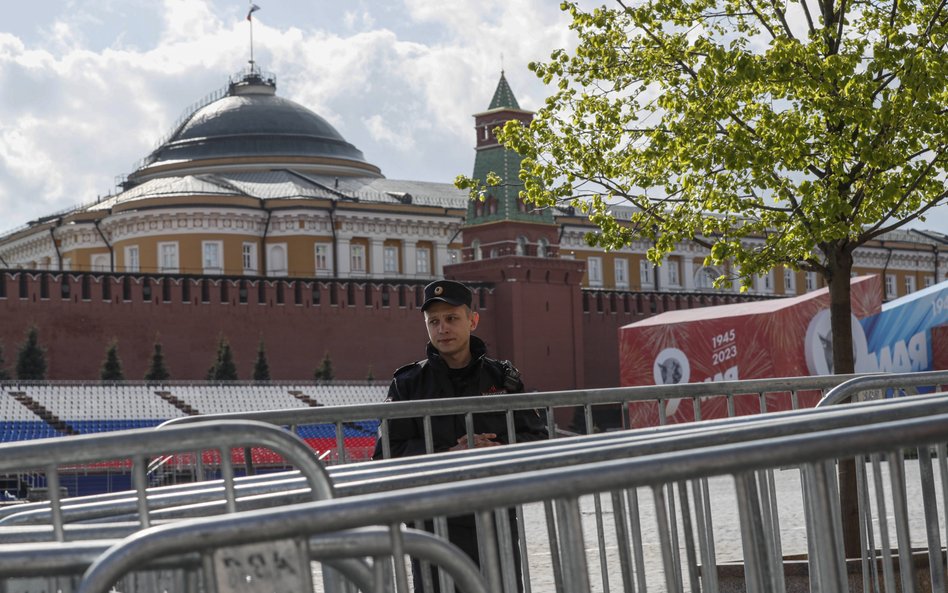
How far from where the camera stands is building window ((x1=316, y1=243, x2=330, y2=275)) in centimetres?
5381

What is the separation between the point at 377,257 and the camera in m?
55.7

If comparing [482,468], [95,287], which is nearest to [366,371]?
[95,287]

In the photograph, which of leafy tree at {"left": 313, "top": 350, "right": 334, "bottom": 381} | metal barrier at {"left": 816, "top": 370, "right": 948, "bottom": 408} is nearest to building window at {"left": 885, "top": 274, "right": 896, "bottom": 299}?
leafy tree at {"left": 313, "top": 350, "right": 334, "bottom": 381}

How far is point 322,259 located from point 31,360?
17.3 meters

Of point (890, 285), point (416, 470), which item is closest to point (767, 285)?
point (890, 285)

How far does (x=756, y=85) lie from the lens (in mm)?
8578

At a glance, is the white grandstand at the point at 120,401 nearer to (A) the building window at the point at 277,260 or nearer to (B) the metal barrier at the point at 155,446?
(A) the building window at the point at 277,260

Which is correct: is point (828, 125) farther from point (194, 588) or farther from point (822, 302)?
point (822, 302)

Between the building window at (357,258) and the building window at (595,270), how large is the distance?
32.9ft

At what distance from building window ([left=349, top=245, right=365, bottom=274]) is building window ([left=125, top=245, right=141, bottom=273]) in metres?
7.86

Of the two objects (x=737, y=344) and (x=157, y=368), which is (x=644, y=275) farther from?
(x=737, y=344)

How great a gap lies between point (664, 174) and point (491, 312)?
36.6m

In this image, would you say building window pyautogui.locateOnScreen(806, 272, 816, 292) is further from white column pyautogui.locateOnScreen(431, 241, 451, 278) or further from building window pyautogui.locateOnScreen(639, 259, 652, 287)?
white column pyautogui.locateOnScreen(431, 241, 451, 278)

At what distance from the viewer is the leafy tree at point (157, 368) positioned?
131 feet
